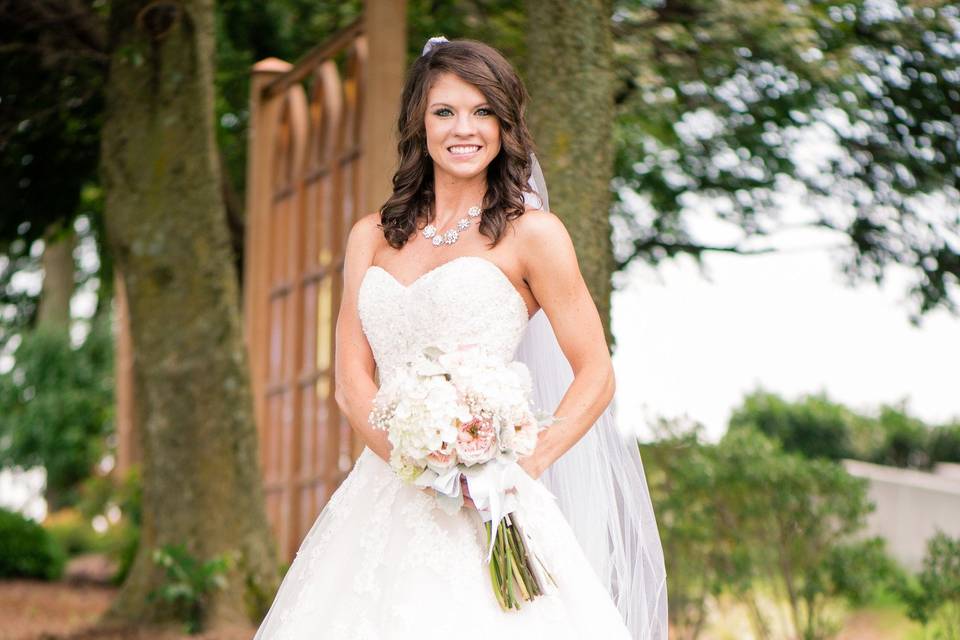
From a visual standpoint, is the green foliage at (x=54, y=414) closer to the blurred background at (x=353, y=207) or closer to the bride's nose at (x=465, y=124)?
the blurred background at (x=353, y=207)

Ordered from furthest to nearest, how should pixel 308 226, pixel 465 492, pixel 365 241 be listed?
pixel 308 226 → pixel 365 241 → pixel 465 492

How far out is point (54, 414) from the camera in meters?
22.1

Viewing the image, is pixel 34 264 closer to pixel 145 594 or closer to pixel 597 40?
pixel 145 594

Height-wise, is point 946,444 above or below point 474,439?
below

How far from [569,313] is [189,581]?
177 inches

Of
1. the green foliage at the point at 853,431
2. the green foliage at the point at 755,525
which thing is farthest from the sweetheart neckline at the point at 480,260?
the green foliage at the point at 853,431

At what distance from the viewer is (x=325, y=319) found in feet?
29.2

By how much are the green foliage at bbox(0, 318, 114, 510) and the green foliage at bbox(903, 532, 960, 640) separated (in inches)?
673

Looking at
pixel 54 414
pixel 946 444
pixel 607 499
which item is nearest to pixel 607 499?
pixel 607 499

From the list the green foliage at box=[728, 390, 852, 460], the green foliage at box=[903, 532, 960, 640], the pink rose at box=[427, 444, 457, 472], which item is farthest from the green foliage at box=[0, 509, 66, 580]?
the green foliage at box=[728, 390, 852, 460]

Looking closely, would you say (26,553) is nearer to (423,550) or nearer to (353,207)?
(353,207)

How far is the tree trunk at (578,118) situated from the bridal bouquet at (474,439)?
7.73 ft

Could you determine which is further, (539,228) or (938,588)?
(938,588)

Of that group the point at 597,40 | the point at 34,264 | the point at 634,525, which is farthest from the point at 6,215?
the point at 34,264
